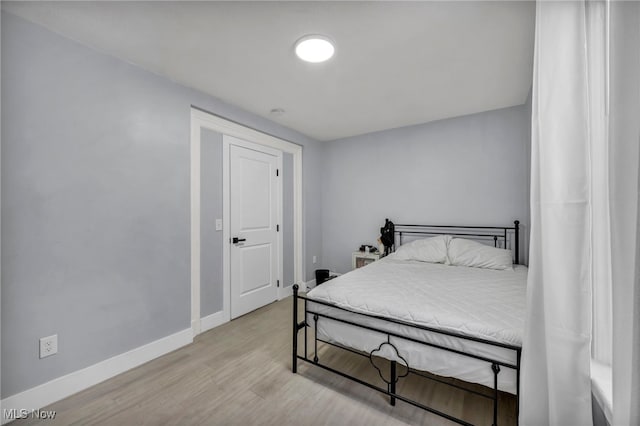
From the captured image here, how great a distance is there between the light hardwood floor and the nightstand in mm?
1776

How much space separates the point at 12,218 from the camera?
5.33 feet

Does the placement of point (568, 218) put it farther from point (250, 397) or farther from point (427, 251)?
point (427, 251)

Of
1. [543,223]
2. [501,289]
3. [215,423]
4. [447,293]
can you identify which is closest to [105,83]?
[215,423]

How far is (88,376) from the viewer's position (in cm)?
192

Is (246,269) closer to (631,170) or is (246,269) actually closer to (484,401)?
(484,401)

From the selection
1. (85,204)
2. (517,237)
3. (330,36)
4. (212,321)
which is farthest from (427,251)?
(85,204)

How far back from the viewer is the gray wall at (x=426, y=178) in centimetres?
317

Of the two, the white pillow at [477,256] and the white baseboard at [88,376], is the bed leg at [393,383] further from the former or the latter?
the white baseboard at [88,376]

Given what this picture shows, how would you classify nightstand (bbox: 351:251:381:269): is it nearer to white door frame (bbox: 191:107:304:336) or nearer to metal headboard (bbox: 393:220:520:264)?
metal headboard (bbox: 393:220:520:264)

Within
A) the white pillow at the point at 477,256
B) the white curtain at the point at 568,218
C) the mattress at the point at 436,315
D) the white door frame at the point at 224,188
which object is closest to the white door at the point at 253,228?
the white door frame at the point at 224,188

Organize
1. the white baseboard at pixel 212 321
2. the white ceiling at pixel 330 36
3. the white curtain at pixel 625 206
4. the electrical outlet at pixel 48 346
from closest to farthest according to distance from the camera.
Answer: the white curtain at pixel 625 206 → the white ceiling at pixel 330 36 → the electrical outlet at pixel 48 346 → the white baseboard at pixel 212 321

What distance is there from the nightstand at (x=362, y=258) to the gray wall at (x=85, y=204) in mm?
2349

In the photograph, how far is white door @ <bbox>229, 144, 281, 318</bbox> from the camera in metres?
3.19

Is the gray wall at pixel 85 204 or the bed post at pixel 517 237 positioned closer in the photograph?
the gray wall at pixel 85 204
